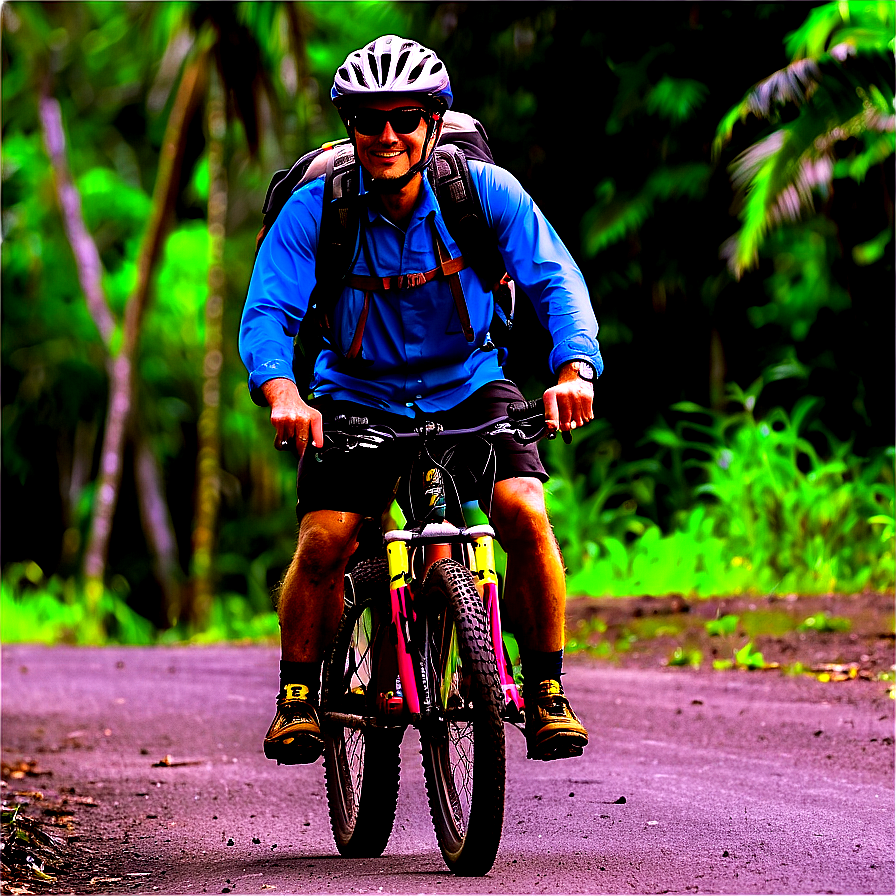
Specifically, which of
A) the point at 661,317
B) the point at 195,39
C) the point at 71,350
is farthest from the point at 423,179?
the point at 71,350

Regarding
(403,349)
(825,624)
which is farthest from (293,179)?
(825,624)

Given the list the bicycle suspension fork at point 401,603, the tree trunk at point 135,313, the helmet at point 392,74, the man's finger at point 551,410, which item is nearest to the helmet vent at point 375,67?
the helmet at point 392,74

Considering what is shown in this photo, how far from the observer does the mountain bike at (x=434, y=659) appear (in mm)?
4703

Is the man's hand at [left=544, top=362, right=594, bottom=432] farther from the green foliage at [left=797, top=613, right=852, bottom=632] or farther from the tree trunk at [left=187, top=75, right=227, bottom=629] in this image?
the tree trunk at [left=187, top=75, right=227, bottom=629]

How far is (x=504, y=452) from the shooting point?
512 cm

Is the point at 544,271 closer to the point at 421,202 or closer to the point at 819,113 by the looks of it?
the point at 421,202

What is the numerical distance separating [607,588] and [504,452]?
28.4ft

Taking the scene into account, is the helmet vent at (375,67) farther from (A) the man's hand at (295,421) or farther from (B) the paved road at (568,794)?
(B) the paved road at (568,794)

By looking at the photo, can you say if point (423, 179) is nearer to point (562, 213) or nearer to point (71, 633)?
point (562, 213)

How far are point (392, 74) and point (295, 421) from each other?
1141mm

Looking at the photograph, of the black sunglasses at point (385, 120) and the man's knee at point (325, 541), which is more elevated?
the black sunglasses at point (385, 120)

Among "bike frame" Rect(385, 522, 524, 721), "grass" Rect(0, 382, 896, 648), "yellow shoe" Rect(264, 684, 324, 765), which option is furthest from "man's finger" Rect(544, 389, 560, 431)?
"grass" Rect(0, 382, 896, 648)

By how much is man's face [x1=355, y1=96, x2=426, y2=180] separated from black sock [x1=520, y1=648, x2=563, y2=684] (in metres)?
1.55

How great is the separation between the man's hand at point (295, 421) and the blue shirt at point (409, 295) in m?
0.18
